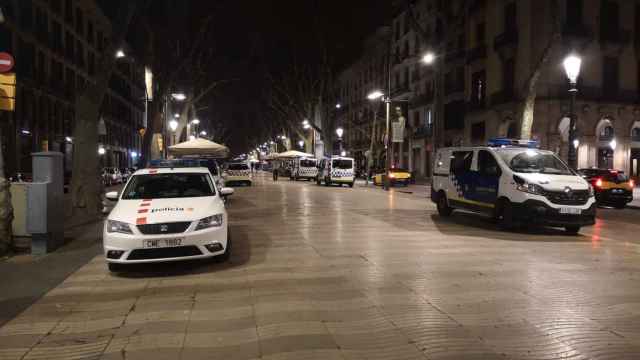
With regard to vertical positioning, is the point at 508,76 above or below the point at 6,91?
above

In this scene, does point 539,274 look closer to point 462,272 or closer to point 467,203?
point 462,272

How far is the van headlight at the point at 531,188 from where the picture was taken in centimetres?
1170

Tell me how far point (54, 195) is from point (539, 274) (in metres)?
8.21

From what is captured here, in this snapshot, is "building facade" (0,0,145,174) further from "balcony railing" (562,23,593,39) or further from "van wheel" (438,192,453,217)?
"balcony railing" (562,23,593,39)

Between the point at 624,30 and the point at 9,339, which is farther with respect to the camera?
the point at 624,30

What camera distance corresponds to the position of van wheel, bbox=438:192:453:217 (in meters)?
15.9

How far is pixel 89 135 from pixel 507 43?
27105 millimetres

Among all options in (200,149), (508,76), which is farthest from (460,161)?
(508,76)

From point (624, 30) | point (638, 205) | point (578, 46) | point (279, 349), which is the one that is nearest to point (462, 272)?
point (279, 349)

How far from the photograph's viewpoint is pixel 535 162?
12.9 meters

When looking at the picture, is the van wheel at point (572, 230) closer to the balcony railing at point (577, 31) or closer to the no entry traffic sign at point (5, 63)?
the no entry traffic sign at point (5, 63)

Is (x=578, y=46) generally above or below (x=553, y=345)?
above

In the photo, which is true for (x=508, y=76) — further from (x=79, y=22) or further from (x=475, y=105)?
(x=79, y=22)

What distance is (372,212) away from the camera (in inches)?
675
